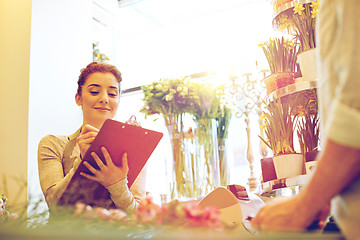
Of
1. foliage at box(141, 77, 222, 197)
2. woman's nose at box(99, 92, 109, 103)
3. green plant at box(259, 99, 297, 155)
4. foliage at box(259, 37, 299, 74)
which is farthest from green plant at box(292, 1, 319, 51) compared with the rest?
foliage at box(141, 77, 222, 197)

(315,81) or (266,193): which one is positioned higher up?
(315,81)

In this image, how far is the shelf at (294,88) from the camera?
5.59 feet

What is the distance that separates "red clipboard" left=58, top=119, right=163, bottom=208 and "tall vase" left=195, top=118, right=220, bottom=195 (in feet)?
3.82

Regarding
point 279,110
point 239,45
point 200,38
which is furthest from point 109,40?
point 279,110

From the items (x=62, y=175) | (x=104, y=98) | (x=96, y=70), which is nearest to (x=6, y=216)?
(x=62, y=175)

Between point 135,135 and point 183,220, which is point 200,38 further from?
point 183,220

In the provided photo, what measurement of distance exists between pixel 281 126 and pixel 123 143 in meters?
0.70

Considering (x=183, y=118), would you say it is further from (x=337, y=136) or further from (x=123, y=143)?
(x=337, y=136)

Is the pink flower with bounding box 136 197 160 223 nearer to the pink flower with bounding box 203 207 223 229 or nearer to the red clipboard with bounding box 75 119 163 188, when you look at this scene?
the pink flower with bounding box 203 207 223 229

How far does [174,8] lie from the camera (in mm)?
4875

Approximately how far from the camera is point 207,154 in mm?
2844

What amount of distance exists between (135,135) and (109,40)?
3.45 metres

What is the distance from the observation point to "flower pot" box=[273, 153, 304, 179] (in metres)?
1.76

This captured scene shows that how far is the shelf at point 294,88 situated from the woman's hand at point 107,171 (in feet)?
2.26
